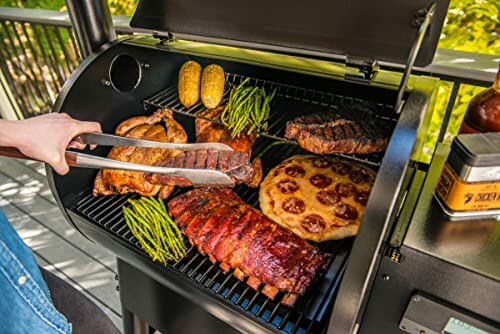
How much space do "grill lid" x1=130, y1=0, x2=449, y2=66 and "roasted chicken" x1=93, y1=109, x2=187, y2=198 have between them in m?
0.51

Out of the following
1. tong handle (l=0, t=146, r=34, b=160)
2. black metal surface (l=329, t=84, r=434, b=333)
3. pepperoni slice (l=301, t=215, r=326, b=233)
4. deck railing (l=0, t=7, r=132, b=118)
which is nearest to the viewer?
black metal surface (l=329, t=84, r=434, b=333)

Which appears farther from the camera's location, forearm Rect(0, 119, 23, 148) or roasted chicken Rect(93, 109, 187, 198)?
roasted chicken Rect(93, 109, 187, 198)

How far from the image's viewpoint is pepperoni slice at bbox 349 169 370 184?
5.80ft

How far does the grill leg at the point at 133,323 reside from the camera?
6.61 feet

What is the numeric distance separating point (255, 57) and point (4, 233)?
1201 millimetres

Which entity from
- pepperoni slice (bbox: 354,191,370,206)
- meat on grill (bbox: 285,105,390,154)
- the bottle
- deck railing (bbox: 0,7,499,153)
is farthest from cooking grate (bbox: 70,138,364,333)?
deck railing (bbox: 0,7,499,153)

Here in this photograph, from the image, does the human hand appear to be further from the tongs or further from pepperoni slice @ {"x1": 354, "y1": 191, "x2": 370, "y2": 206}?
→ pepperoni slice @ {"x1": 354, "y1": 191, "x2": 370, "y2": 206}

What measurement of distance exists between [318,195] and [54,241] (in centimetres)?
253

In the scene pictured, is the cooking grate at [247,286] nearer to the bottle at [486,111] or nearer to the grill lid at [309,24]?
the bottle at [486,111]

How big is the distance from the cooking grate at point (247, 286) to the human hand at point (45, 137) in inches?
19.2

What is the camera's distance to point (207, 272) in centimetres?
147

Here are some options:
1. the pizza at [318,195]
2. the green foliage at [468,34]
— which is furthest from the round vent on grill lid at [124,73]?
the green foliage at [468,34]

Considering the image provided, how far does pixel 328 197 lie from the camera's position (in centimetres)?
169

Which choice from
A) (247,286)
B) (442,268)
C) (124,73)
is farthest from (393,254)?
(124,73)
